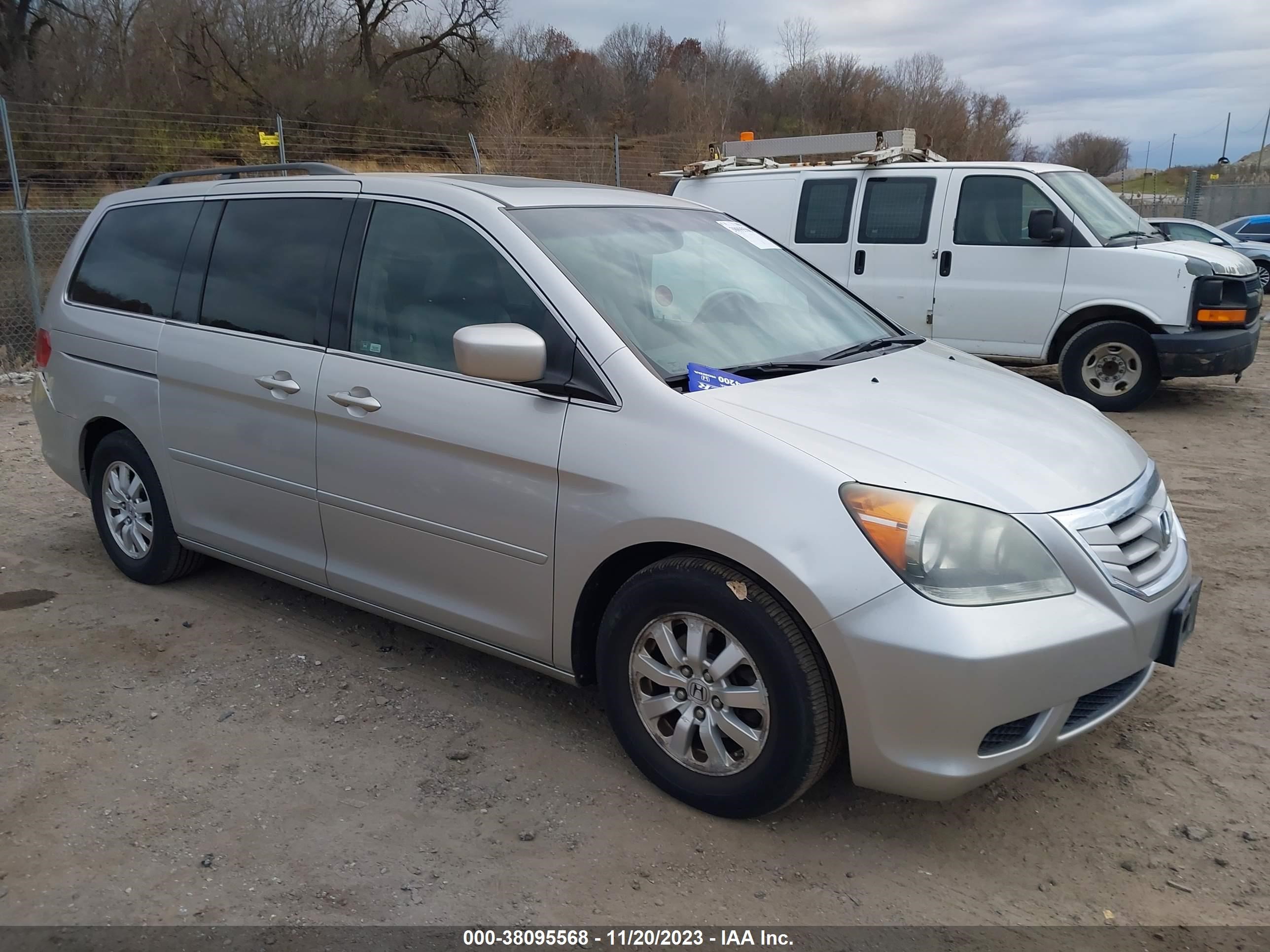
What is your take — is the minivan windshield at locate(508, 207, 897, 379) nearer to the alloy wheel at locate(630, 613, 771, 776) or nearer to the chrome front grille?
the alloy wheel at locate(630, 613, 771, 776)

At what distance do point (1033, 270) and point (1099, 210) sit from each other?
83cm

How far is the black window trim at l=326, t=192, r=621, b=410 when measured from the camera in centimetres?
307

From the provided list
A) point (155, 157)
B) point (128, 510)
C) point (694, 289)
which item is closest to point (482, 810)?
point (694, 289)

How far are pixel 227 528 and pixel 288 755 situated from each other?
1.25 meters

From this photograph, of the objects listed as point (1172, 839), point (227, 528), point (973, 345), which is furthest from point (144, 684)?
point (973, 345)

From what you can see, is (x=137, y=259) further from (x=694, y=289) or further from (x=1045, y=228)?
(x=1045, y=228)

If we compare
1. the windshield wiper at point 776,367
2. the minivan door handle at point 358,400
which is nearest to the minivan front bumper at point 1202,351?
the windshield wiper at point 776,367

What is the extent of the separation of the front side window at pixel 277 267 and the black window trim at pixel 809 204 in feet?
20.5

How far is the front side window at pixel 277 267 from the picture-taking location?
379cm

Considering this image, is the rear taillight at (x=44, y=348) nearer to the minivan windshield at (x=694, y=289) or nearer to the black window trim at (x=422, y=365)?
the black window trim at (x=422, y=365)

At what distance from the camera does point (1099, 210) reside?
8.65 m

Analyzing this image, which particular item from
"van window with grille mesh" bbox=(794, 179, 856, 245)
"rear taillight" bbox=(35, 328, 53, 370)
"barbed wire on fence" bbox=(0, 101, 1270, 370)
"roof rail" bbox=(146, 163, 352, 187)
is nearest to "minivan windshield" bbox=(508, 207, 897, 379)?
"roof rail" bbox=(146, 163, 352, 187)

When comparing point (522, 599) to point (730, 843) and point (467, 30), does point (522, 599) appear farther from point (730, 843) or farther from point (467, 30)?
point (467, 30)

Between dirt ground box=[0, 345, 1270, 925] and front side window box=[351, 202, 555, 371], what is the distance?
1310mm
